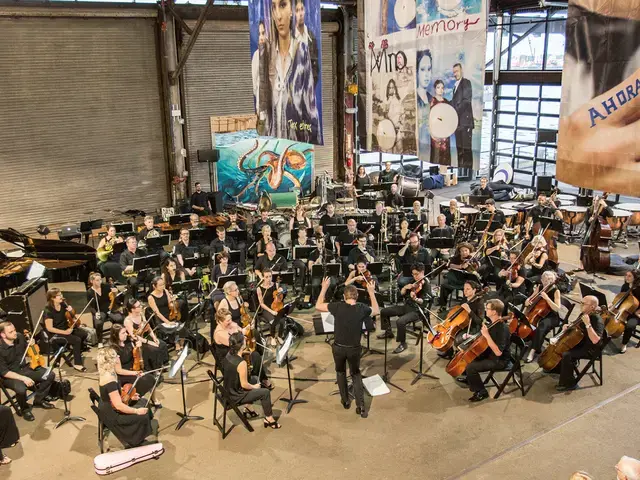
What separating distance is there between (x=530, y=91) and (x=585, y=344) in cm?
1430

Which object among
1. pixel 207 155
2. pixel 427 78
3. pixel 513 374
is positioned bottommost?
pixel 513 374

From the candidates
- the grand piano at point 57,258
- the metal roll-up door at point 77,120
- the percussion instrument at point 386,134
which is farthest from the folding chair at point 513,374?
the metal roll-up door at point 77,120

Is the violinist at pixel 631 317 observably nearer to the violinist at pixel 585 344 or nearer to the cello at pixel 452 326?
the violinist at pixel 585 344

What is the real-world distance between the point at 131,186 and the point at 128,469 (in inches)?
469

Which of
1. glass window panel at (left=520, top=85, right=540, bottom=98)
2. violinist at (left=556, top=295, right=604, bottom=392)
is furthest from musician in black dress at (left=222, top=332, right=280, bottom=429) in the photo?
glass window panel at (left=520, top=85, right=540, bottom=98)

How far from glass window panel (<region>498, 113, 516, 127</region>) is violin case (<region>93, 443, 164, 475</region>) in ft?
58.6

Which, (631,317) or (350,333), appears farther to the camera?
(631,317)

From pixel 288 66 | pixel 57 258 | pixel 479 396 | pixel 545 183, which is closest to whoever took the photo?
pixel 479 396

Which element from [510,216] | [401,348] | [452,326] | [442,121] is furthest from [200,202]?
[452,326]

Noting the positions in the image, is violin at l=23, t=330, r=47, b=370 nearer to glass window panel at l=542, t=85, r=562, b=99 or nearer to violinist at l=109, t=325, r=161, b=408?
violinist at l=109, t=325, r=161, b=408

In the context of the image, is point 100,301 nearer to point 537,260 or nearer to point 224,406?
point 224,406

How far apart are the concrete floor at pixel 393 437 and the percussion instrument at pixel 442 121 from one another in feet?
11.6

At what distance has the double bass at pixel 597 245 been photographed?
12.8 metres

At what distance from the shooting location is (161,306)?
9.86 meters
